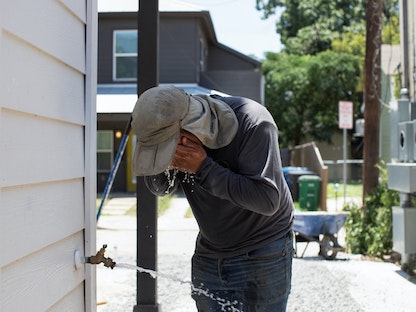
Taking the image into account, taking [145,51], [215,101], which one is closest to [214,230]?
[215,101]

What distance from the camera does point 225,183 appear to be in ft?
6.82

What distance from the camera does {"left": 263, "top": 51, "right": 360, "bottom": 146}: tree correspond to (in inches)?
981

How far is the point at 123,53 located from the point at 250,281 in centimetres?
1488

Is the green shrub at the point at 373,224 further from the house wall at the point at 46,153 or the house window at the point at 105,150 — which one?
the house window at the point at 105,150

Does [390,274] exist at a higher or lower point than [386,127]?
lower

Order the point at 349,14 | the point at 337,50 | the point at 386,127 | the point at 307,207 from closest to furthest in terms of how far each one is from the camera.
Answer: the point at 307,207, the point at 386,127, the point at 337,50, the point at 349,14

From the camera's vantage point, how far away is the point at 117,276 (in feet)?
20.6

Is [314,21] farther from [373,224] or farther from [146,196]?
[146,196]

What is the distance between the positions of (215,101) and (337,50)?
26968 millimetres

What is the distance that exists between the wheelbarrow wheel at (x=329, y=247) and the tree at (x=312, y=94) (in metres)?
18.0

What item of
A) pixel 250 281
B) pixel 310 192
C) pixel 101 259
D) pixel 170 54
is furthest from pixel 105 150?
pixel 250 281

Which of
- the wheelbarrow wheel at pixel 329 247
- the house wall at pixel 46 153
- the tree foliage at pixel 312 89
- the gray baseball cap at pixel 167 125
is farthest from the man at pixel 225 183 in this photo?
the tree foliage at pixel 312 89

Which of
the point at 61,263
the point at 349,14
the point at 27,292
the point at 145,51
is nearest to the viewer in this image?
the point at 27,292

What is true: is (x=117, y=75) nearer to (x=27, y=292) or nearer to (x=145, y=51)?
(x=145, y=51)
